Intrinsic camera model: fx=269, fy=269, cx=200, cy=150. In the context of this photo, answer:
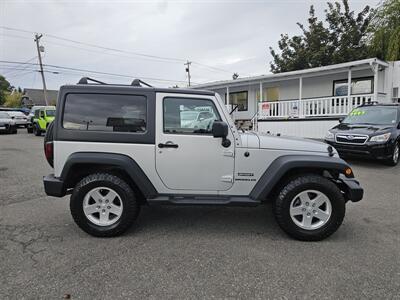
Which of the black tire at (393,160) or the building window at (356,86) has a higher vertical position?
the building window at (356,86)

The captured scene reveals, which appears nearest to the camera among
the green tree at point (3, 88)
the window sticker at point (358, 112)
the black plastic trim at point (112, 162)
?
the black plastic trim at point (112, 162)

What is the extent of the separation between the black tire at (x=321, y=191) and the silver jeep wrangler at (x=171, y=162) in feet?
0.04

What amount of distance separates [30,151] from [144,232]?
9613 millimetres

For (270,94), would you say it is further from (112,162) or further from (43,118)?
(112,162)

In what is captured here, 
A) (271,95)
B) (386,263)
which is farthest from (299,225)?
(271,95)

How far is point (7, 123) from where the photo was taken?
62.6ft

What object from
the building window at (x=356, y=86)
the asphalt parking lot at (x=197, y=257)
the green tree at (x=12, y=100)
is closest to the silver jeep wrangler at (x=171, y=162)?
the asphalt parking lot at (x=197, y=257)

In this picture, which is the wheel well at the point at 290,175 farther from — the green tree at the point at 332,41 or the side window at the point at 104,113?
the green tree at the point at 332,41

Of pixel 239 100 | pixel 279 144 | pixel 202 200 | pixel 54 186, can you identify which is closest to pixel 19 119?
pixel 239 100

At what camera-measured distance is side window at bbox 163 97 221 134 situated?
3.37m

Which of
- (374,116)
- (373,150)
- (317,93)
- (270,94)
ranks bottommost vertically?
(373,150)

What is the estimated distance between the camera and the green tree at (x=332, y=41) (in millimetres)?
19156

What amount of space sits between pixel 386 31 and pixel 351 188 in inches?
611

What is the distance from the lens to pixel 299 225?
10.8 ft
